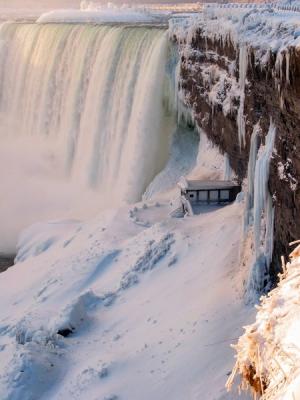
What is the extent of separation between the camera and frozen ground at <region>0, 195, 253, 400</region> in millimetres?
9586

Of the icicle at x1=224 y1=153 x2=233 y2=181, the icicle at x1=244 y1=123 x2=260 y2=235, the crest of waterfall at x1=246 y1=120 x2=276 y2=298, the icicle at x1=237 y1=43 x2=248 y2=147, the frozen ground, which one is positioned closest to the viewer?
the frozen ground

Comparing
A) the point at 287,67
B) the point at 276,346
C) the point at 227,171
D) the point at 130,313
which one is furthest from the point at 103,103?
the point at 276,346

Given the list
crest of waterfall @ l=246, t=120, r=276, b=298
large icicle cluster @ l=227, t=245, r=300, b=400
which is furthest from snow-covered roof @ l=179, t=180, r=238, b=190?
large icicle cluster @ l=227, t=245, r=300, b=400

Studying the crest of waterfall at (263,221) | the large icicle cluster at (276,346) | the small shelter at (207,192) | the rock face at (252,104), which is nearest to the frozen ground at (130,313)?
the crest of waterfall at (263,221)

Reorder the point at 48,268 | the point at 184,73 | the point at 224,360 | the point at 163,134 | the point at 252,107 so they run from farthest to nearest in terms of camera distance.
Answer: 1. the point at 163,134
2. the point at 184,73
3. the point at 48,268
4. the point at 252,107
5. the point at 224,360

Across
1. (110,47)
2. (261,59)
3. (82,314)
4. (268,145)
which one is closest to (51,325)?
(82,314)

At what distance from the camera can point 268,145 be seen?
34.5 ft

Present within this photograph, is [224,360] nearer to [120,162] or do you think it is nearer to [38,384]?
[38,384]

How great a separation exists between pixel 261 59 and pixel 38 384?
241 inches

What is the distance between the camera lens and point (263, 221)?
10.8 m

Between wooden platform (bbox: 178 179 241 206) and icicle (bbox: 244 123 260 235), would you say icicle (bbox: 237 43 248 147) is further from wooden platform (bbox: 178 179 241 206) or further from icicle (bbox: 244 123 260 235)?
icicle (bbox: 244 123 260 235)

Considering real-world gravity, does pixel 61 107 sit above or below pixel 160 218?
above

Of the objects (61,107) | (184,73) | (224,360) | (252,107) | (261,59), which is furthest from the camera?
(61,107)

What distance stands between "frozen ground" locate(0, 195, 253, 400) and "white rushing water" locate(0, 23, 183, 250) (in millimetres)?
4791
